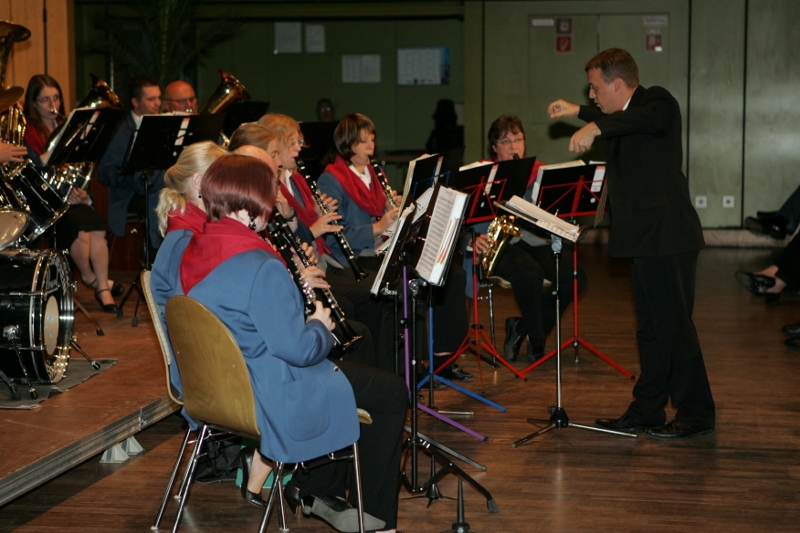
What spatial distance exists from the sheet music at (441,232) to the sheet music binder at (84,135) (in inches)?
97.2

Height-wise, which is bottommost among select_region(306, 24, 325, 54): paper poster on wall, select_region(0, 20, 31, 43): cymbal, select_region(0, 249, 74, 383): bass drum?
select_region(0, 249, 74, 383): bass drum

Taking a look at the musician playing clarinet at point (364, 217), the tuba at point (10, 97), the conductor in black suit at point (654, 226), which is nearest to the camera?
the conductor in black suit at point (654, 226)

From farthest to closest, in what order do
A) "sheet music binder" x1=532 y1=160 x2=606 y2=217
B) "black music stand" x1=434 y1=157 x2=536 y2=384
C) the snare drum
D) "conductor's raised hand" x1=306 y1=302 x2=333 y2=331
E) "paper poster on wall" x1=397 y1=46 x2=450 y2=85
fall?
"paper poster on wall" x1=397 y1=46 x2=450 y2=85 → "sheet music binder" x1=532 y1=160 x2=606 y2=217 → "black music stand" x1=434 y1=157 x2=536 y2=384 → the snare drum → "conductor's raised hand" x1=306 y1=302 x2=333 y2=331

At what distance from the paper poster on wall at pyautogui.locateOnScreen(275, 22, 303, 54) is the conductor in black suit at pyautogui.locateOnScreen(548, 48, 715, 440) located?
752 centimetres

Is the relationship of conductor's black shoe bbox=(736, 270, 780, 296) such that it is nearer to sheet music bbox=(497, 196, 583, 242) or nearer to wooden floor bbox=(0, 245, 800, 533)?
wooden floor bbox=(0, 245, 800, 533)

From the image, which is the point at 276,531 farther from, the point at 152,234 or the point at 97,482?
the point at 152,234

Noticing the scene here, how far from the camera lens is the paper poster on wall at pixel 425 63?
430 inches

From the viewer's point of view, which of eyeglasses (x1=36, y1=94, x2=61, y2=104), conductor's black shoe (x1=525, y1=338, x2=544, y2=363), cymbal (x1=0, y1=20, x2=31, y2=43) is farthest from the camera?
eyeglasses (x1=36, y1=94, x2=61, y2=104)

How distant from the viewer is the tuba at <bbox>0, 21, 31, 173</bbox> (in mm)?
3871

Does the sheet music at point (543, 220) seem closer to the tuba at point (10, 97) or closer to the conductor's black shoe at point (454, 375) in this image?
the conductor's black shoe at point (454, 375)

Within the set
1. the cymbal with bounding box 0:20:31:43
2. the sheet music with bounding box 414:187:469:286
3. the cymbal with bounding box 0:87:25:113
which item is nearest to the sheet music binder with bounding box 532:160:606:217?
the sheet music with bounding box 414:187:469:286

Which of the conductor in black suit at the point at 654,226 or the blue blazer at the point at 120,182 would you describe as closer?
the conductor in black suit at the point at 654,226

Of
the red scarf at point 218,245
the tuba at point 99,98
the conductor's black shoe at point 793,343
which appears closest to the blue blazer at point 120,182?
the tuba at point 99,98

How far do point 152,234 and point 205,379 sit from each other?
11.2 ft
